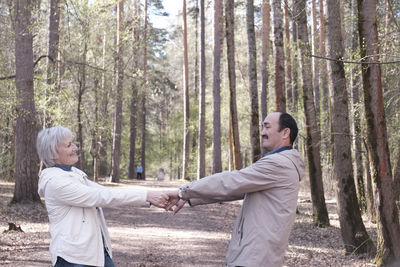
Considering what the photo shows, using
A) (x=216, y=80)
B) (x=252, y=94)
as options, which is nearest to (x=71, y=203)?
(x=252, y=94)

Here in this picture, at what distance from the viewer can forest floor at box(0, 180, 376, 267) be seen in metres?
9.10

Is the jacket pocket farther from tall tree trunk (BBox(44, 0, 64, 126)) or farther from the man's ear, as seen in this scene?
tall tree trunk (BBox(44, 0, 64, 126))

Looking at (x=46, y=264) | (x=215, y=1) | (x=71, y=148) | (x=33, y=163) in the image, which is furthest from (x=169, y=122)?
(x=71, y=148)

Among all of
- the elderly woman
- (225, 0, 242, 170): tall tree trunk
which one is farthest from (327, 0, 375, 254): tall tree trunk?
(225, 0, 242, 170): tall tree trunk

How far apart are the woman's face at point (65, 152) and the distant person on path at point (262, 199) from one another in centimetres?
100

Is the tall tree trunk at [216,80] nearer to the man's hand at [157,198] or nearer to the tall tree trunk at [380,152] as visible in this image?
the tall tree trunk at [380,152]

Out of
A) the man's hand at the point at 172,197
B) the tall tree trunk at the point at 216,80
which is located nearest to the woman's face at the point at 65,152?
the man's hand at the point at 172,197

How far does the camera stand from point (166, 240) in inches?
449

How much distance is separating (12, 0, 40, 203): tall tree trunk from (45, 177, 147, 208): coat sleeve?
11.9m

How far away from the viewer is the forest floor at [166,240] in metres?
9.10

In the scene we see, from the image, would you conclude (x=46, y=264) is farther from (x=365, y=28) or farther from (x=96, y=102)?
(x=96, y=102)

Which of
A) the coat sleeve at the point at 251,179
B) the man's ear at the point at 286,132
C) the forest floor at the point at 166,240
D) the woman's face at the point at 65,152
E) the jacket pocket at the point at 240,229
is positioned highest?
the man's ear at the point at 286,132

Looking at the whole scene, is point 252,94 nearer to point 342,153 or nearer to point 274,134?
point 342,153

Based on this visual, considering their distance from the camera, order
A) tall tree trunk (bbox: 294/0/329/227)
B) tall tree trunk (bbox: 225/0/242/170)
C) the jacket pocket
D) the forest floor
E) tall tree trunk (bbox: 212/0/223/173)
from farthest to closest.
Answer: tall tree trunk (bbox: 212/0/223/173) < tall tree trunk (bbox: 225/0/242/170) < tall tree trunk (bbox: 294/0/329/227) < the forest floor < the jacket pocket
